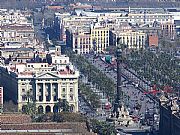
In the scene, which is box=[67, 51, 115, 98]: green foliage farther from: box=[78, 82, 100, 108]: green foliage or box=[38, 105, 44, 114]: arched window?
box=[38, 105, 44, 114]: arched window

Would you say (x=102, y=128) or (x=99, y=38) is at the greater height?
(x=102, y=128)

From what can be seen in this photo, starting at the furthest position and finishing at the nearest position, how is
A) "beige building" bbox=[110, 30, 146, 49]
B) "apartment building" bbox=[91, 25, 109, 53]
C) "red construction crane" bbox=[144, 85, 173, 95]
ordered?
"beige building" bbox=[110, 30, 146, 49], "apartment building" bbox=[91, 25, 109, 53], "red construction crane" bbox=[144, 85, 173, 95]

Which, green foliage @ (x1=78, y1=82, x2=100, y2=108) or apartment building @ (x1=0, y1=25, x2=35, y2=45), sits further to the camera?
apartment building @ (x1=0, y1=25, x2=35, y2=45)

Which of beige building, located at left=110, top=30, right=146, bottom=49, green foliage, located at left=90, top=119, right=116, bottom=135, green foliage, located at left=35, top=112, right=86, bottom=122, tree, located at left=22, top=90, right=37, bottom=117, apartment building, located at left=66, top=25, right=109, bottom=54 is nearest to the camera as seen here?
green foliage, located at left=90, top=119, right=116, bottom=135

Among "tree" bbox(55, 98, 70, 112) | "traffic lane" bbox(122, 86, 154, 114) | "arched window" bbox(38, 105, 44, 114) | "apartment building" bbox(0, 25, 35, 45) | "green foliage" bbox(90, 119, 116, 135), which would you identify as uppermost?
"green foliage" bbox(90, 119, 116, 135)

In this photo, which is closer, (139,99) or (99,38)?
(139,99)

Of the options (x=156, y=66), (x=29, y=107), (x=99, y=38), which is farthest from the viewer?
(x=99, y=38)

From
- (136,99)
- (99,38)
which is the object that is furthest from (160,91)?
(99,38)

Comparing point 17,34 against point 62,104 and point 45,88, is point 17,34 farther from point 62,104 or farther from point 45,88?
point 62,104

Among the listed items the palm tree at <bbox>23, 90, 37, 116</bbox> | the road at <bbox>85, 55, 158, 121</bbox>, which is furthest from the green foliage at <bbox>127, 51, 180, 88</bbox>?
the palm tree at <bbox>23, 90, 37, 116</bbox>

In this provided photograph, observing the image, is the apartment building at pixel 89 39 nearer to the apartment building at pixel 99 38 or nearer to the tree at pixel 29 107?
the apartment building at pixel 99 38

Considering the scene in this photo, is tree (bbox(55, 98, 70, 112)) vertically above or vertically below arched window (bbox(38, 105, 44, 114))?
above
